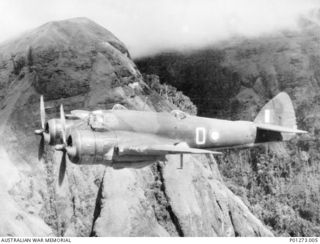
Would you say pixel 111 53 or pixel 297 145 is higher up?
pixel 111 53

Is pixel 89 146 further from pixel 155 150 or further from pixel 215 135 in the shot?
pixel 215 135

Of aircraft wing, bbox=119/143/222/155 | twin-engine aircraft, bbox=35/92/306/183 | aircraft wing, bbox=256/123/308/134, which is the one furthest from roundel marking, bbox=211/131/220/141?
aircraft wing, bbox=119/143/222/155

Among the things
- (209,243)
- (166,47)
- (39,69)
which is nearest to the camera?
(209,243)

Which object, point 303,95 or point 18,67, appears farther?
point 303,95

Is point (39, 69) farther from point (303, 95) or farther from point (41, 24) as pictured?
point (303, 95)

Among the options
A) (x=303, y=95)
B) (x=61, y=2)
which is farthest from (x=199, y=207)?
(x=303, y=95)

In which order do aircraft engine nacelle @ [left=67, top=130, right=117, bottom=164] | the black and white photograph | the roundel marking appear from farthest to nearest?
the roundel marking
the black and white photograph
aircraft engine nacelle @ [left=67, top=130, right=117, bottom=164]

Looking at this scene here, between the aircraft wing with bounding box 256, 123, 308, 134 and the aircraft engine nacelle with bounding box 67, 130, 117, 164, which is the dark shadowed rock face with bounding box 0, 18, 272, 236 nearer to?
Answer: the aircraft wing with bounding box 256, 123, 308, 134
